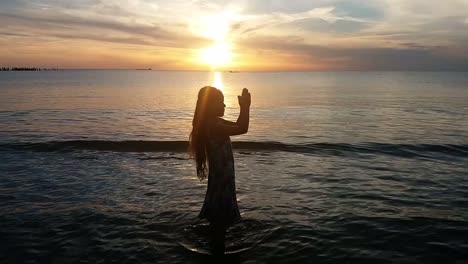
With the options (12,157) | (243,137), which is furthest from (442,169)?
(12,157)

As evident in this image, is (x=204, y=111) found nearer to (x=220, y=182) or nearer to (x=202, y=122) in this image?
(x=202, y=122)

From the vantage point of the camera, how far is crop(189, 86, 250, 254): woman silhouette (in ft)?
24.7

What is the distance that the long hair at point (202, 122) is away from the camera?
7502mm

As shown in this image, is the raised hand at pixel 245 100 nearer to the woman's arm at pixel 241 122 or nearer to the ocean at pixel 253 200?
the woman's arm at pixel 241 122

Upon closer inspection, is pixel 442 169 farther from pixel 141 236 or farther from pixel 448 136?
pixel 141 236

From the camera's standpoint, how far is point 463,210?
1077 cm

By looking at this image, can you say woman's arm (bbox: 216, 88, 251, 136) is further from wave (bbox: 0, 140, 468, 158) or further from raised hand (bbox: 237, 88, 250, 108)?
wave (bbox: 0, 140, 468, 158)

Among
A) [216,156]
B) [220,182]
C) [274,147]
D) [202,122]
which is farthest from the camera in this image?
[274,147]

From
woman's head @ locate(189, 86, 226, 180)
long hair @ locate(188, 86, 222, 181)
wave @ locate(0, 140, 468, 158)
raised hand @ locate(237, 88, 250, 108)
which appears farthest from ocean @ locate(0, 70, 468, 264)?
raised hand @ locate(237, 88, 250, 108)

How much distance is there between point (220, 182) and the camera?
8062mm

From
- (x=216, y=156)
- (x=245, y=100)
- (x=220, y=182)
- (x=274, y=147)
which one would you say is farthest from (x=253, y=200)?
(x=274, y=147)

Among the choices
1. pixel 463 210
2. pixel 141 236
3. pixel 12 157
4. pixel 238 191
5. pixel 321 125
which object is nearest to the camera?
pixel 141 236

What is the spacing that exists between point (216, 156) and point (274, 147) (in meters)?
15.1

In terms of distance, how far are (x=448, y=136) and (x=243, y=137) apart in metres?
13.4
